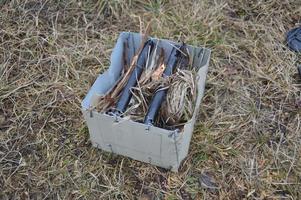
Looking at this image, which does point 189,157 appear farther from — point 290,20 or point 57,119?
point 290,20

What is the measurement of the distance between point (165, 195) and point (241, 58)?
0.90 meters

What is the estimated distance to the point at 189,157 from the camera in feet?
5.87

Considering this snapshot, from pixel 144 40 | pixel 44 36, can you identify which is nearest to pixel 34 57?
pixel 44 36

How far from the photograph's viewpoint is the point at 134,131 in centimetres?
157

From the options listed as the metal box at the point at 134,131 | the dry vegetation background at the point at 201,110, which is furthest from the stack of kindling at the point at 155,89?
the dry vegetation background at the point at 201,110

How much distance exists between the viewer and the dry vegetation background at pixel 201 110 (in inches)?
68.0

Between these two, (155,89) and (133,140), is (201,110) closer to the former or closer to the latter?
(155,89)

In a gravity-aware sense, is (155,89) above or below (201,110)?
above

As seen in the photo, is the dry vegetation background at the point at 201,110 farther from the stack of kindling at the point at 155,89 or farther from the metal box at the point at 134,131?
the stack of kindling at the point at 155,89

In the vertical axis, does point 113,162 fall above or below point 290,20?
below

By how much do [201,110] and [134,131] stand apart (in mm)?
493

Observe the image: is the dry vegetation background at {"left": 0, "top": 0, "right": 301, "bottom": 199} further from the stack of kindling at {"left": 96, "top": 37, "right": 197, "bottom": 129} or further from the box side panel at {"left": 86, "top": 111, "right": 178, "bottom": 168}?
the stack of kindling at {"left": 96, "top": 37, "right": 197, "bottom": 129}

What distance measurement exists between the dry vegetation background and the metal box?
0.08 metres

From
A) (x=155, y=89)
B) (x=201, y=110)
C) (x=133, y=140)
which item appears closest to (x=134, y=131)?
(x=133, y=140)
